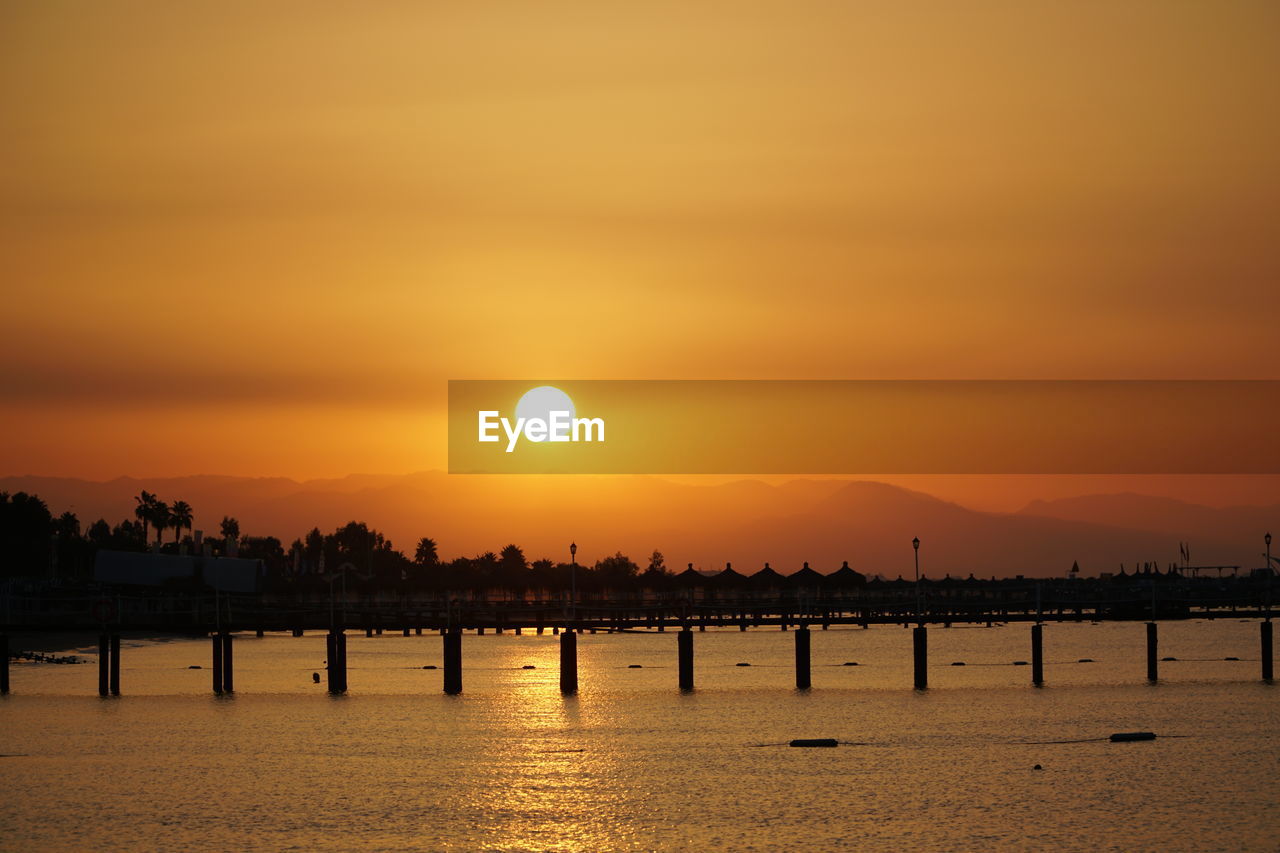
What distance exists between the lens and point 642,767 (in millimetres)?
51875

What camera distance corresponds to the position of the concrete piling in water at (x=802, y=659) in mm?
78062

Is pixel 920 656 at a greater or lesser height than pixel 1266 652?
greater

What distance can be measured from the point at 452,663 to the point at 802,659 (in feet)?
56.5

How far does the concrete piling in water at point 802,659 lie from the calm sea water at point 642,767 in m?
0.74

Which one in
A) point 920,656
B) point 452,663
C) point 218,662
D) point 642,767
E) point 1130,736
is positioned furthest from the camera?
point 218,662

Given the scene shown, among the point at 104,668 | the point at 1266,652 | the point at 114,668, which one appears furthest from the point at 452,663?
the point at 1266,652

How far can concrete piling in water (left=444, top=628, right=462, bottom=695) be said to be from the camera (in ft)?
247

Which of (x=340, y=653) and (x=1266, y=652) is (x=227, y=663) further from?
(x=1266, y=652)

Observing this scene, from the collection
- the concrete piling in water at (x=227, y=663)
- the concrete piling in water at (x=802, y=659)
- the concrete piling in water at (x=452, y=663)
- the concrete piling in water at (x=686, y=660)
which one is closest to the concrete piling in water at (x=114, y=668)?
the concrete piling in water at (x=227, y=663)

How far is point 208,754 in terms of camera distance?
5641 cm

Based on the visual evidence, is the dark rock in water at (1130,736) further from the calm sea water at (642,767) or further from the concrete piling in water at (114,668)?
the concrete piling in water at (114,668)

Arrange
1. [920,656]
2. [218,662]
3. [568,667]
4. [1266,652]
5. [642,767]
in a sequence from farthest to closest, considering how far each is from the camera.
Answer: [1266,652] < [218,662] < [920,656] < [568,667] < [642,767]

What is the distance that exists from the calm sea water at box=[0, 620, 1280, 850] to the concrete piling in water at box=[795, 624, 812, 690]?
29.1 inches

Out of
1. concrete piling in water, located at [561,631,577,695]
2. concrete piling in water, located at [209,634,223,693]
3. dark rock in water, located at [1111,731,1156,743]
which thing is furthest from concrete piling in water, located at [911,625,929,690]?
concrete piling in water, located at [209,634,223,693]
